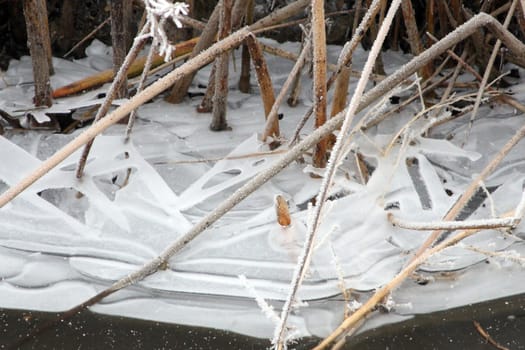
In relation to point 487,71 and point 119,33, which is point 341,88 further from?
point 119,33

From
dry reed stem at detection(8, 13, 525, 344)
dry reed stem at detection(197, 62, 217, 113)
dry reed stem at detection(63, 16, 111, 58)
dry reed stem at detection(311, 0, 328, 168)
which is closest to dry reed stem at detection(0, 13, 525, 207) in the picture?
dry reed stem at detection(8, 13, 525, 344)

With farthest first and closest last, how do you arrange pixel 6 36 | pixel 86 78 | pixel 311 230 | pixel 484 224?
pixel 6 36, pixel 86 78, pixel 484 224, pixel 311 230

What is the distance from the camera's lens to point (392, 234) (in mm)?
1435

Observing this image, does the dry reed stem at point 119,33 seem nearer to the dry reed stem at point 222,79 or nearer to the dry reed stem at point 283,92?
the dry reed stem at point 222,79

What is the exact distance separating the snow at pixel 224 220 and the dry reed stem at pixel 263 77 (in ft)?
0.20

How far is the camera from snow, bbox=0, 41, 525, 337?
1.30 m

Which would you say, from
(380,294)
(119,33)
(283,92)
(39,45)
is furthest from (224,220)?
(39,45)

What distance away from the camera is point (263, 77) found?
1.61 meters

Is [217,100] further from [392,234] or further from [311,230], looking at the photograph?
[311,230]

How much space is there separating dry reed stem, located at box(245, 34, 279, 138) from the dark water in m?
0.58

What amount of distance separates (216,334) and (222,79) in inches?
26.6

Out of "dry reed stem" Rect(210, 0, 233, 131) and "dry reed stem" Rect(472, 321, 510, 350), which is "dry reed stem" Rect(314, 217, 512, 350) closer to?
"dry reed stem" Rect(472, 321, 510, 350)

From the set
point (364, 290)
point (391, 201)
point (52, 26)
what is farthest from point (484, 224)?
point (52, 26)

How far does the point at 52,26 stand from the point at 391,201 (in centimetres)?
122
